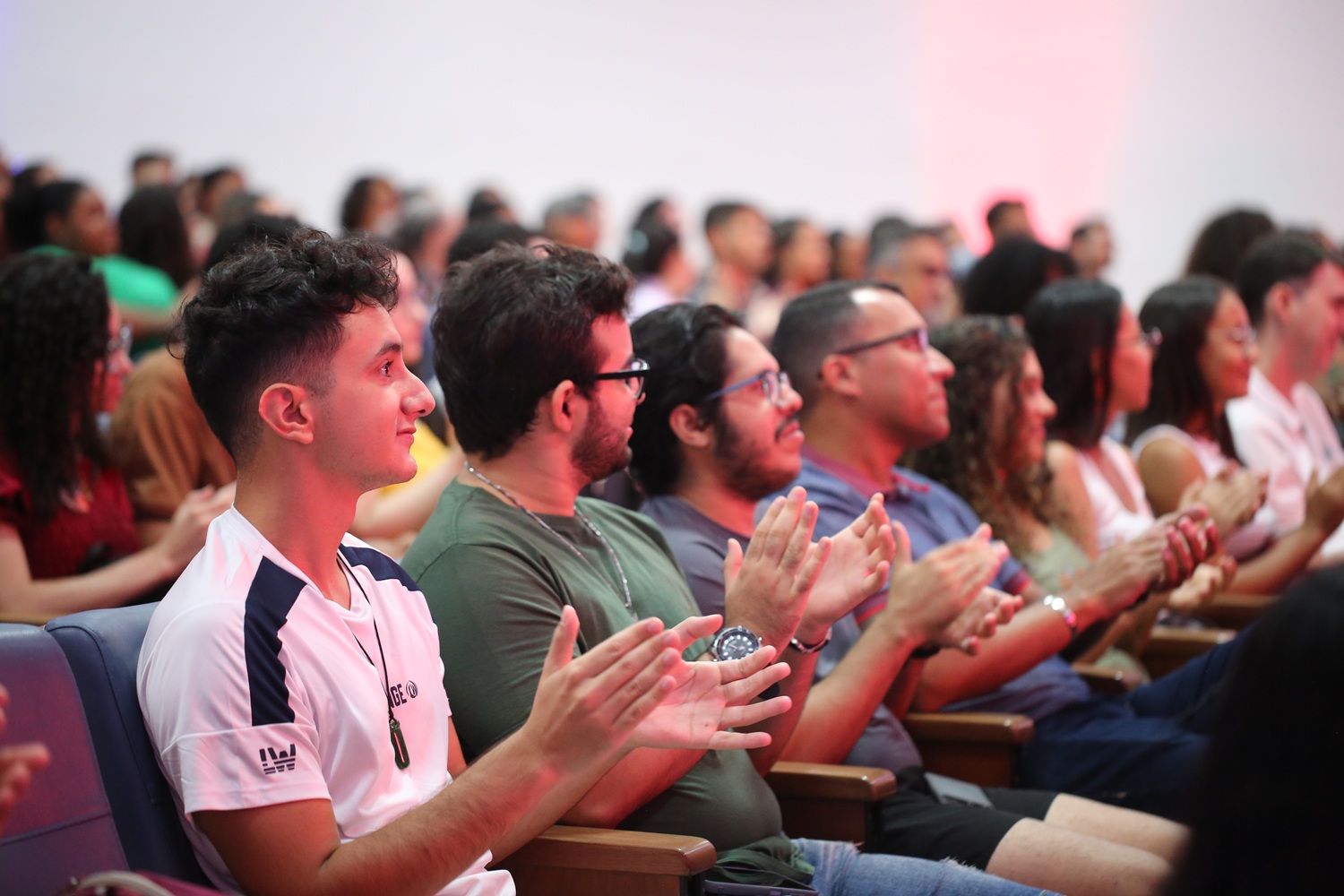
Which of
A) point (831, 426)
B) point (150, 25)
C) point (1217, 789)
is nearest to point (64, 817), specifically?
point (1217, 789)

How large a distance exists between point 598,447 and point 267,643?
756 millimetres

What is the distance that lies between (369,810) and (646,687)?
1.13 ft

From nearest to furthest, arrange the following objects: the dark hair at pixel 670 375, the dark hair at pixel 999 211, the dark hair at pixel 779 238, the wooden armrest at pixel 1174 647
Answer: the dark hair at pixel 670 375 < the wooden armrest at pixel 1174 647 < the dark hair at pixel 779 238 < the dark hair at pixel 999 211

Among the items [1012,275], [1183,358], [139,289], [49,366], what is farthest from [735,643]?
[139,289]

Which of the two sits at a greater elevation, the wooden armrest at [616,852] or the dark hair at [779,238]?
the dark hair at [779,238]

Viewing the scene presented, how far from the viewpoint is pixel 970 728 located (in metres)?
2.45

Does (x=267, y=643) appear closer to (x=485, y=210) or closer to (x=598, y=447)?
(x=598, y=447)

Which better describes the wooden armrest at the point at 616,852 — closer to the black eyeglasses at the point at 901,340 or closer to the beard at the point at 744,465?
the beard at the point at 744,465

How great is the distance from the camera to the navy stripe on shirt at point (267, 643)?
1.28 metres

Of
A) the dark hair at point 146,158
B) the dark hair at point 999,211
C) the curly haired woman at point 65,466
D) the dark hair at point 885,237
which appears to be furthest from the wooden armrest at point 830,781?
the dark hair at point 999,211

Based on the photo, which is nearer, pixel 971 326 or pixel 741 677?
pixel 741 677

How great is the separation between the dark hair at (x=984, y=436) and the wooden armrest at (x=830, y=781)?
1.14m

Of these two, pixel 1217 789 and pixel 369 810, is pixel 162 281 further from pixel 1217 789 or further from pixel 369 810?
pixel 1217 789

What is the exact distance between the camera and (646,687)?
1.30 metres
